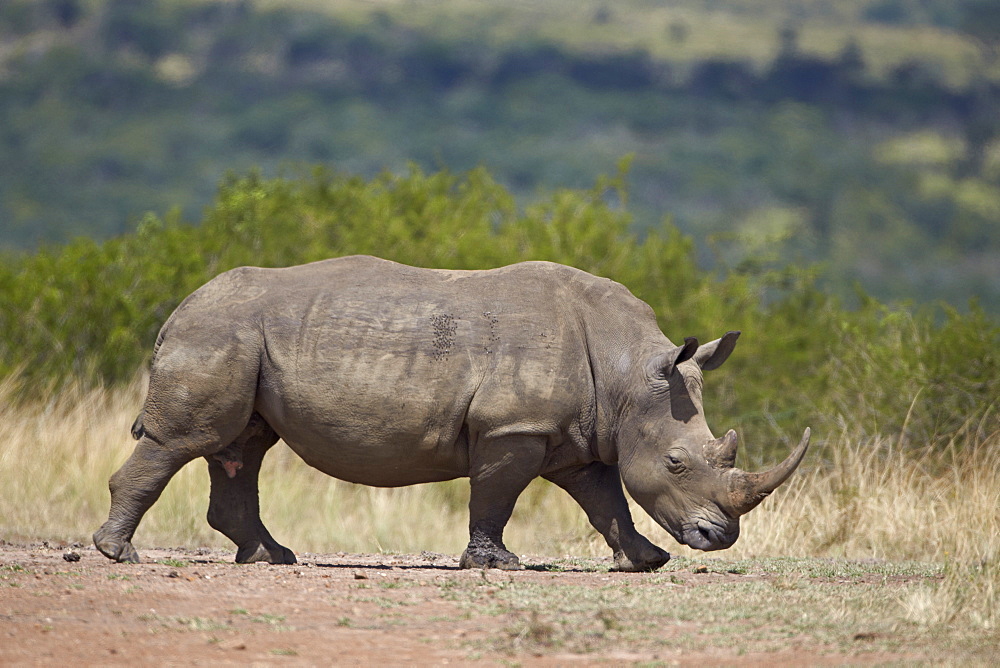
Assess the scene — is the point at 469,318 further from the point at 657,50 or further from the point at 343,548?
the point at 657,50

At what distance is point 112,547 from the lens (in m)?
8.56

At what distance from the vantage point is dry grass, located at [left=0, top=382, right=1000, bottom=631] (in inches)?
415

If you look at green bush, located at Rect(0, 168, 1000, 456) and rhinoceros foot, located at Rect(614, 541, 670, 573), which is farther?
green bush, located at Rect(0, 168, 1000, 456)

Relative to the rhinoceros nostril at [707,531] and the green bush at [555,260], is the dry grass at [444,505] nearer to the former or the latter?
the green bush at [555,260]

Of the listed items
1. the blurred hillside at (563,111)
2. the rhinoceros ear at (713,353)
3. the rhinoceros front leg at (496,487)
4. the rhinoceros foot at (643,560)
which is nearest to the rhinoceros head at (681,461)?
the rhinoceros ear at (713,353)

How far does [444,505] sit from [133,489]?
6082 millimetres

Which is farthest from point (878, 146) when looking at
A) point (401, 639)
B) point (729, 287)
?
point (401, 639)

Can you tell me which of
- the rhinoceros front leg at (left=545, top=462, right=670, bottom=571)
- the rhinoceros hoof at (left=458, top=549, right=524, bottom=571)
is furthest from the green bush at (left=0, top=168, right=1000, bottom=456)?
the rhinoceros hoof at (left=458, top=549, right=524, bottom=571)

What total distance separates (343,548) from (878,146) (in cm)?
8268

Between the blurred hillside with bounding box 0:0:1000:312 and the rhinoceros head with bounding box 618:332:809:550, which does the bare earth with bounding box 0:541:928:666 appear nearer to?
the rhinoceros head with bounding box 618:332:809:550

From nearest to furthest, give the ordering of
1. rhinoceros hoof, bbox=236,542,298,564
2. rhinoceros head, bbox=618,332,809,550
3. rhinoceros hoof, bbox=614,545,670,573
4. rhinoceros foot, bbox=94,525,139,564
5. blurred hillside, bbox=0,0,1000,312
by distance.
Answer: rhinoceros head, bbox=618,332,809,550 < rhinoceros foot, bbox=94,525,139,564 < rhinoceros hoof, bbox=614,545,670,573 < rhinoceros hoof, bbox=236,542,298,564 < blurred hillside, bbox=0,0,1000,312

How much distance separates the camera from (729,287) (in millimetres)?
18609

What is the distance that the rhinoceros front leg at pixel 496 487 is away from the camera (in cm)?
845

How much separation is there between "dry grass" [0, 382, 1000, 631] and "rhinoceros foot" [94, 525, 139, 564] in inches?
93.1
